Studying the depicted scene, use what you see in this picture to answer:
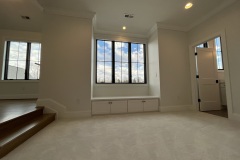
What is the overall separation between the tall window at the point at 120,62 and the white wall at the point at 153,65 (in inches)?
12.7

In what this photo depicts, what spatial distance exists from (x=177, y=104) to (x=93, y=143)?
3.09 metres

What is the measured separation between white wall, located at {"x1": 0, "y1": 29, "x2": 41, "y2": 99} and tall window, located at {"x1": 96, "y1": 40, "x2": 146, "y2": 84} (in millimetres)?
2531

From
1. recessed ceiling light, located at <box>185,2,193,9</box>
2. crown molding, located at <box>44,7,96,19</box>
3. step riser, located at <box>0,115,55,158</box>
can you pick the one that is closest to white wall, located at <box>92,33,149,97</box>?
crown molding, located at <box>44,7,96,19</box>

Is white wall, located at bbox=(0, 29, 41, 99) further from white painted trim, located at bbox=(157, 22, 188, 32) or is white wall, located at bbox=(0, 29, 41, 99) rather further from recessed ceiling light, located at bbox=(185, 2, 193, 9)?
recessed ceiling light, located at bbox=(185, 2, 193, 9)

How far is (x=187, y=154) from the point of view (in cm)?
127

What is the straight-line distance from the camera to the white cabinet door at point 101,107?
3162 millimetres

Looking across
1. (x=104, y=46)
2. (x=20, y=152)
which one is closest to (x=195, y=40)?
(x=104, y=46)

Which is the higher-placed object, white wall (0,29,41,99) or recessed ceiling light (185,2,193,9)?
recessed ceiling light (185,2,193,9)

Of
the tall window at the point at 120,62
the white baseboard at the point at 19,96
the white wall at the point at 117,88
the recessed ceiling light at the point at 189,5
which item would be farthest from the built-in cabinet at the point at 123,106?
the white baseboard at the point at 19,96

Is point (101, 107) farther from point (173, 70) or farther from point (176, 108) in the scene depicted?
point (173, 70)

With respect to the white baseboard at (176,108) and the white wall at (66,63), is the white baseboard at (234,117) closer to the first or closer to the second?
the white baseboard at (176,108)

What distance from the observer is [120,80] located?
171 inches

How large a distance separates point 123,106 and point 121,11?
277 centimetres

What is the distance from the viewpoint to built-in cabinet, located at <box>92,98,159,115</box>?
10.5 ft
